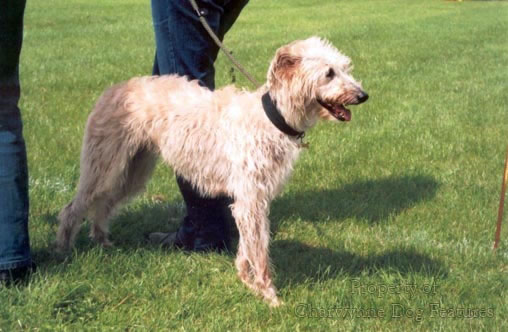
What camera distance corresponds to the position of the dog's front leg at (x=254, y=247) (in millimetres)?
4117

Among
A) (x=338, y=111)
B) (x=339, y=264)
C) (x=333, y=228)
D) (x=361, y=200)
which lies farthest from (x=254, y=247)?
(x=361, y=200)

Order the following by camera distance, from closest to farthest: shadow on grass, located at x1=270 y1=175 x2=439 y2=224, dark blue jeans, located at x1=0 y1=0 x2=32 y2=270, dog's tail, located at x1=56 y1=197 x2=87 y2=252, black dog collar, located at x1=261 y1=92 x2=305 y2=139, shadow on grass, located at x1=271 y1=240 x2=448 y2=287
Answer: dark blue jeans, located at x1=0 y1=0 x2=32 y2=270 < black dog collar, located at x1=261 y1=92 x2=305 y2=139 < shadow on grass, located at x1=271 y1=240 x2=448 y2=287 < dog's tail, located at x1=56 y1=197 x2=87 y2=252 < shadow on grass, located at x1=270 y1=175 x2=439 y2=224

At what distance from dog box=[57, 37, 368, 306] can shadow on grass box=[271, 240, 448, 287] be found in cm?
34

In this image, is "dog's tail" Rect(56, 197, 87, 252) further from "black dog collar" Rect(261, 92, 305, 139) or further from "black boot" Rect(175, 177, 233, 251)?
"black dog collar" Rect(261, 92, 305, 139)

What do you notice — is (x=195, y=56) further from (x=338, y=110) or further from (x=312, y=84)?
(x=338, y=110)

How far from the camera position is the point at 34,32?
16.7 m

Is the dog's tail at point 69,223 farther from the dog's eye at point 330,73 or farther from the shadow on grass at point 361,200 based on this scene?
the dog's eye at point 330,73

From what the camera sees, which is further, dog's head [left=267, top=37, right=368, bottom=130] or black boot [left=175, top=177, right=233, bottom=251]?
black boot [left=175, top=177, right=233, bottom=251]

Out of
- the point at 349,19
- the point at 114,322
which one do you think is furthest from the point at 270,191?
the point at 349,19

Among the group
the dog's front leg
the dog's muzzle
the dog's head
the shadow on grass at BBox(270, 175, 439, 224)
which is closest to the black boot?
the dog's front leg

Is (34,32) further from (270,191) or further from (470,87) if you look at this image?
(270,191)

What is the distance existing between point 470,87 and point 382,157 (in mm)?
4590

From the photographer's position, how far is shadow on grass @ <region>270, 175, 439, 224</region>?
559 centimetres

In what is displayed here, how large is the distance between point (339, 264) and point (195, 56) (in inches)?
67.6
